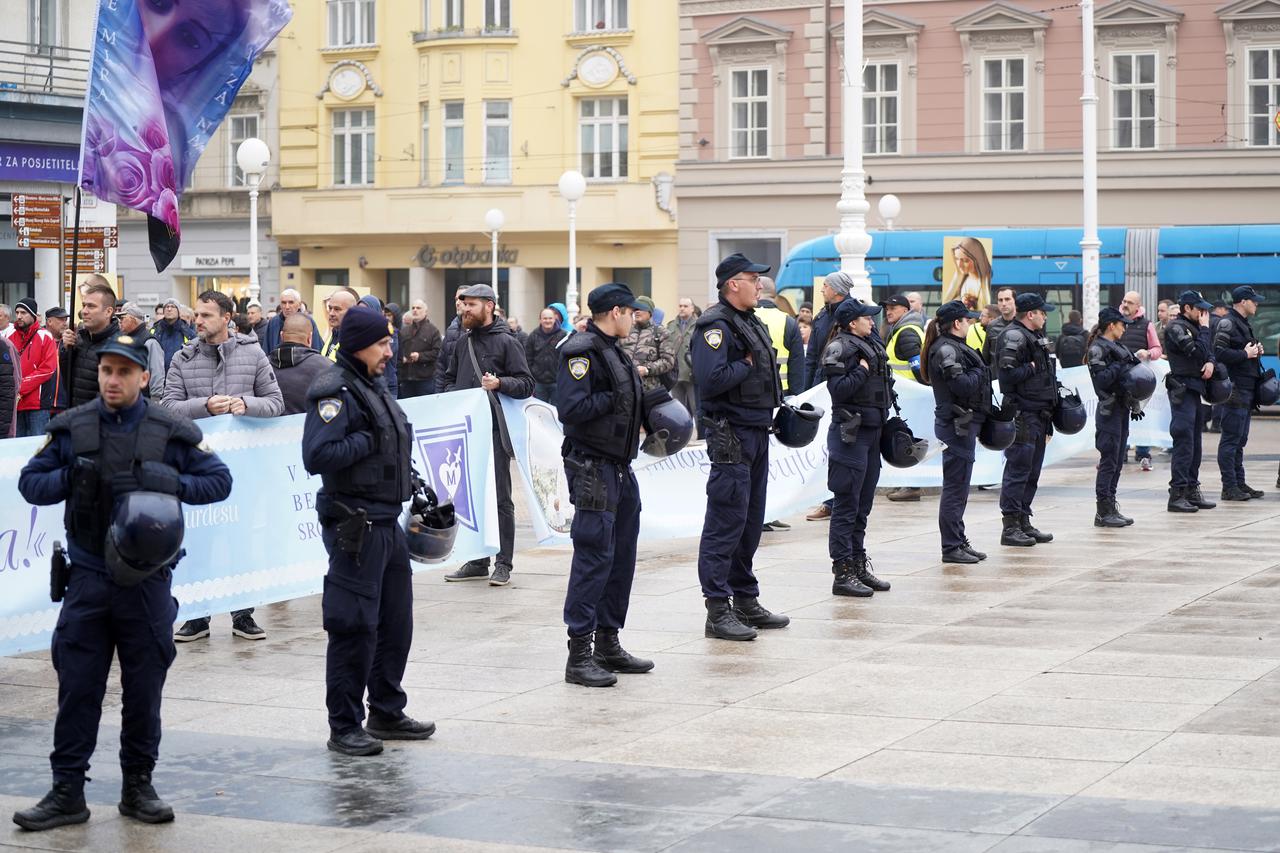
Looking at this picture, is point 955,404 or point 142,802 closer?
point 142,802

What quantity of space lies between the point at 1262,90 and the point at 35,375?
93.5 ft

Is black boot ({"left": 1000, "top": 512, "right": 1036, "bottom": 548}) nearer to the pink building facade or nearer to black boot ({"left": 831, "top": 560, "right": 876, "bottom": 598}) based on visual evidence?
black boot ({"left": 831, "top": 560, "right": 876, "bottom": 598})

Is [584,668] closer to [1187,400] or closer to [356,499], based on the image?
[356,499]

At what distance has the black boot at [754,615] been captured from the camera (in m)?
10.4

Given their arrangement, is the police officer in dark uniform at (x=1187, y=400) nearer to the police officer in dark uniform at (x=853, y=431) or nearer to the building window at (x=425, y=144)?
the police officer in dark uniform at (x=853, y=431)

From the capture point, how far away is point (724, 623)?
10.1 meters

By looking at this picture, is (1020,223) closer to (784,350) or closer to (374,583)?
(784,350)

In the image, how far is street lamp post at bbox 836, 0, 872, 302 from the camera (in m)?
18.0

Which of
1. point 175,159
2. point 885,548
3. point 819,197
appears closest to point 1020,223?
point 819,197

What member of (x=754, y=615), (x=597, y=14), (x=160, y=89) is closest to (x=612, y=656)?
(x=754, y=615)

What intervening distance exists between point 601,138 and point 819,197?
5.64 m

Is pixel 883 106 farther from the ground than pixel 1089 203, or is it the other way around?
pixel 883 106

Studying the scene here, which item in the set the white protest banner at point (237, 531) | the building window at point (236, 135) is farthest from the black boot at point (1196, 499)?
the building window at point (236, 135)

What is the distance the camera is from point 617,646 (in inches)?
363
